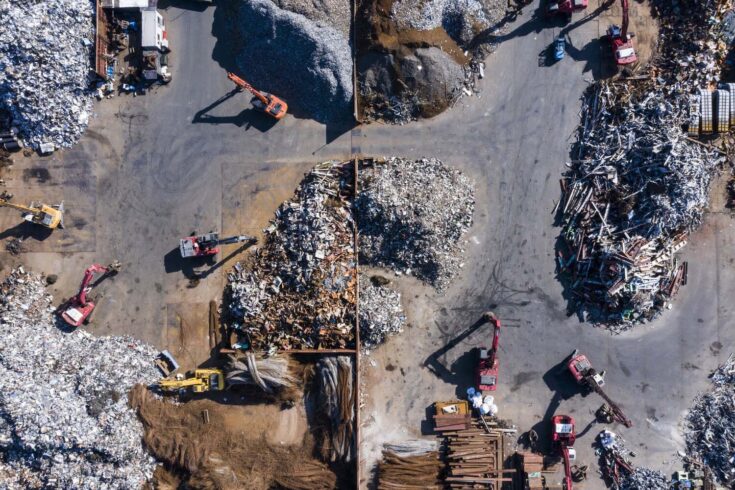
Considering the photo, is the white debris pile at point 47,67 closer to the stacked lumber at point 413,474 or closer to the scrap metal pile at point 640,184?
the stacked lumber at point 413,474

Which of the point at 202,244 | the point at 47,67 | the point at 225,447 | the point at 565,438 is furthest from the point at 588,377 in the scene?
the point at 47,67

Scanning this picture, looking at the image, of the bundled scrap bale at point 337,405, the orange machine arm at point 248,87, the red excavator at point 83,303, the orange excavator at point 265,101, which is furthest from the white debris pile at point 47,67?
the bundled scrap bale at point 337,405

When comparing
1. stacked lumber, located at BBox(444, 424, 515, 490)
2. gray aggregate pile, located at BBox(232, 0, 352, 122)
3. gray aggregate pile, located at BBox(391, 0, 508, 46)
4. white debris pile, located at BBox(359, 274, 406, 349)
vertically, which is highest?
gray aggregate pile, located at BBox(391, 0, 508, 46)

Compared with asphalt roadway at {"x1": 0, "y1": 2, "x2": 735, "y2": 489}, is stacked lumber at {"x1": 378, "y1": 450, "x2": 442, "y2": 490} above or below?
below

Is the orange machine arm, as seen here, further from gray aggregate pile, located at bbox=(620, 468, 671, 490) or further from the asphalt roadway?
gray aggregate pile, located at bbox=(620, 468, 671, 490)

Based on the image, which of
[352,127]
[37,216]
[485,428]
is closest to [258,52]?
[352,127]

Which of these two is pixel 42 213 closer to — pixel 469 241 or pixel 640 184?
pixel 469 241

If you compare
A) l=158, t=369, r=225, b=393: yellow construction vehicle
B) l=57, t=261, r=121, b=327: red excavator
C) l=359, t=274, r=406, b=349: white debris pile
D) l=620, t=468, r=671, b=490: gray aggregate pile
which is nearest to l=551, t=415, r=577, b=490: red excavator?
l=620, t=468, r=671, b=490: gray aggregate pile
